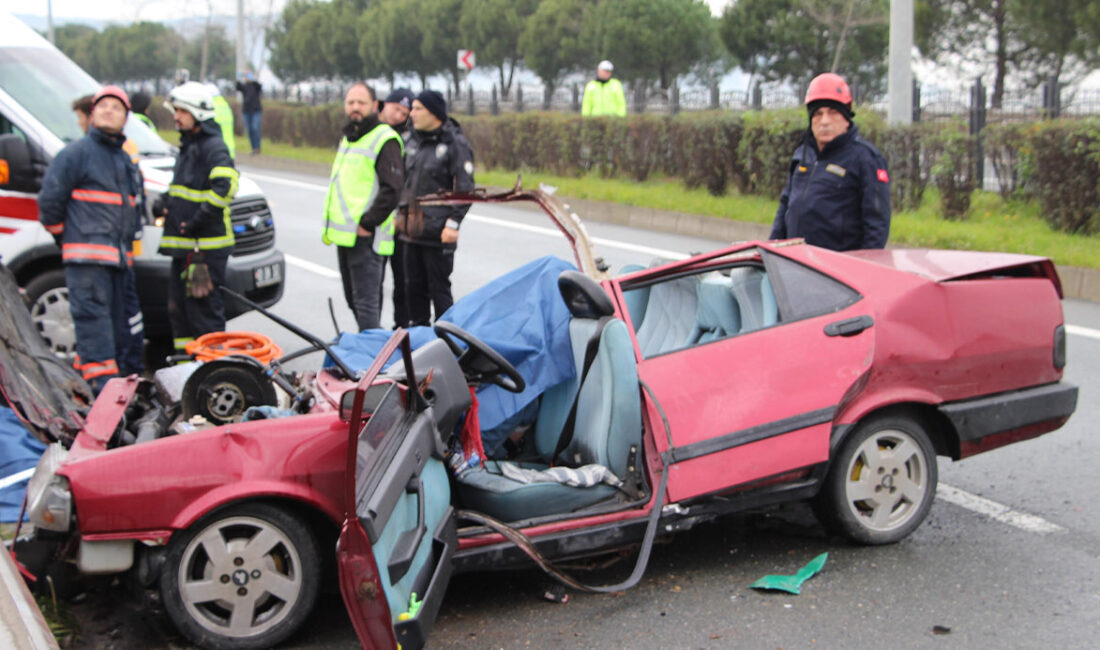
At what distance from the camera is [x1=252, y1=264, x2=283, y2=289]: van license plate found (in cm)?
847

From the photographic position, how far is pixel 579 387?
14.9 feet

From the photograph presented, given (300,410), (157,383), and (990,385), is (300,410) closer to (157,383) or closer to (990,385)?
(157,383)

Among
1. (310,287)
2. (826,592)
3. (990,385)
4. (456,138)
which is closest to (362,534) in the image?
(826,592)

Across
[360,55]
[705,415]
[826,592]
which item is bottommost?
[826,592]

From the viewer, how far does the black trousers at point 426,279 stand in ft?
25.3

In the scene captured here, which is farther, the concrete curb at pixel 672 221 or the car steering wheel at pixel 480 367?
the concrete curb at pixel 672 221

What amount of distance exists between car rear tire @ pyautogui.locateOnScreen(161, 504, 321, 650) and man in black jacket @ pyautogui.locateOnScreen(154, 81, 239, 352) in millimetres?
3719

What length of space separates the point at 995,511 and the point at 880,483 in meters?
0.85

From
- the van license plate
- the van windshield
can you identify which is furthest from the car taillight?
the van windshield

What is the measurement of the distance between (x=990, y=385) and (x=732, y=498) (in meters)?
1.27

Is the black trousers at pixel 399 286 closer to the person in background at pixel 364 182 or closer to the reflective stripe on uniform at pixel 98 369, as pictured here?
the person in background at pixel 364 182

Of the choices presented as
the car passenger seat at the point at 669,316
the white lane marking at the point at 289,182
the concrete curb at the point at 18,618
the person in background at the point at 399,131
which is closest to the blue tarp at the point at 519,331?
the car passenger seat at the point at 669,316

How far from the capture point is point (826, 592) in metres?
4.45

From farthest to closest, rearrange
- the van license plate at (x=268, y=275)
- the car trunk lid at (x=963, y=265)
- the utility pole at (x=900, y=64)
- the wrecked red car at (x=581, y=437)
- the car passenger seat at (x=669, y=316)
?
1. the utility pole at (x=900, y=64)
2. the van license plate at (x=268, y=275)
3. the car passenger seat at (x=669, y=316)
4. the car trunk lid at (x=963, y=265)
5. the wrecked red car at (x=581, y=437)
